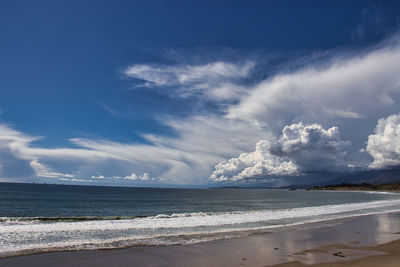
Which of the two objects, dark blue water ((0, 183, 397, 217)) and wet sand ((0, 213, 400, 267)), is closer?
wet sand ((0, 213, 400, 267))

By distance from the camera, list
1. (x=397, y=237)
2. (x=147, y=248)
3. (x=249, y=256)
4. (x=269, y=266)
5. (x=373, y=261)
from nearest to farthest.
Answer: (x=269, y=266) < (x=373, y=261) < (x=249, y=256) < (x=147, y=248) < (x=397, y=237)

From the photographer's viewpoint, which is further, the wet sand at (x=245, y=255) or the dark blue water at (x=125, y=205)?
the dark blue water at (x=125, y=205)

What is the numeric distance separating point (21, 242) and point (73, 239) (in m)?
2.91

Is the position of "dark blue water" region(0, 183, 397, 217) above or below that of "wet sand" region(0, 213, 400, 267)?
below

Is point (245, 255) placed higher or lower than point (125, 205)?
higher

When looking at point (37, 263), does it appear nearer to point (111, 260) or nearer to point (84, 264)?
point (84, 264)

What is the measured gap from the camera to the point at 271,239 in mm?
17938

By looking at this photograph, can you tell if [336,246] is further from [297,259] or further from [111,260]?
[111,260]

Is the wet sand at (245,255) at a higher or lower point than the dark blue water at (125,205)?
higher

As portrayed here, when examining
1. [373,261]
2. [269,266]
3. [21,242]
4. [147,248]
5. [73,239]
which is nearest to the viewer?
[269,266]

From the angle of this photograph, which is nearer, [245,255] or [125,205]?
[245,255]

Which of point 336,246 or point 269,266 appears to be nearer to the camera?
point 269,266

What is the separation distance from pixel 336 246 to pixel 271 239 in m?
4.01

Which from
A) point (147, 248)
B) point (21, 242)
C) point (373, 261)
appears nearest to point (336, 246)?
point (373, 261)
